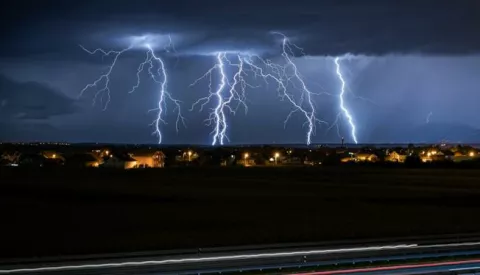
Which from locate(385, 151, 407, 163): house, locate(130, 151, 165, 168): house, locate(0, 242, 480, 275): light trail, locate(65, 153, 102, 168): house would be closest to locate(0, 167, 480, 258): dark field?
locate(0, 242, 480, 275): light trail

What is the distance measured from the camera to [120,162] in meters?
89.7

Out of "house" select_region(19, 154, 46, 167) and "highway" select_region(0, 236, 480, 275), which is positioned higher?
"house" select_region(19, 154, 46, 167)

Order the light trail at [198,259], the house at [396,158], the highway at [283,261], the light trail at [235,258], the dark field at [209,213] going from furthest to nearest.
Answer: the house at [396,158] < the dark field at [209,213] < the light trail at [198,259] < the light trail at [235,258] < the highway at [283,261]

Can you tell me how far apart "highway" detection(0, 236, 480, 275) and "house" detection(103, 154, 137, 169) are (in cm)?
6800

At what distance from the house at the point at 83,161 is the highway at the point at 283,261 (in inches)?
2693

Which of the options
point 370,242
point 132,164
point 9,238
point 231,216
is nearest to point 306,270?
point 370,242

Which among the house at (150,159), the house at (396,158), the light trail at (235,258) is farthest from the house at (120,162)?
the light trail at (235,258)

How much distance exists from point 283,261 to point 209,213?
15.6 meters

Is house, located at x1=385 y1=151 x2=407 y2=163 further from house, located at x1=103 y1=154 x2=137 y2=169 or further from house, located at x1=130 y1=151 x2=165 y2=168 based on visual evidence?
house, located at x1=103 y1=154 x2=137 y2=169

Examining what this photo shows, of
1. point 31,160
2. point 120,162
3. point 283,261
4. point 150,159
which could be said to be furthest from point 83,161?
point 283,261

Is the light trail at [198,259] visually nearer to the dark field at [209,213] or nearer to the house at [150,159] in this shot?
the dark field at [209,213]

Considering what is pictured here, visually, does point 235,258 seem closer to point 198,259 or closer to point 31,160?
point 198,259

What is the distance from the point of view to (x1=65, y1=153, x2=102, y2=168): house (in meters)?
87.6

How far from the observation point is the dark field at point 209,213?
25.0 m
